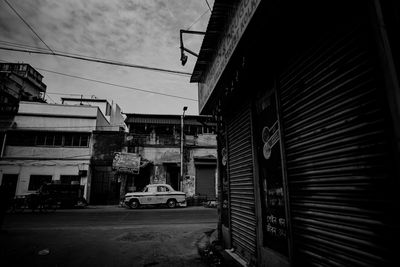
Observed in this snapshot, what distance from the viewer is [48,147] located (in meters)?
23.1

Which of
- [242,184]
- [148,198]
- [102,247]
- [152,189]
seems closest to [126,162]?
[152,189]

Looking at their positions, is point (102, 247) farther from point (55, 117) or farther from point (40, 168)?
point (55, 117)

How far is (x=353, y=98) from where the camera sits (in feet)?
6.82

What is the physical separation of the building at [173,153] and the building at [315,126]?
735 inches

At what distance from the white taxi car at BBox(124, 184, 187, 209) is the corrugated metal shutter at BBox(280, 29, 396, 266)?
1634 centimetres

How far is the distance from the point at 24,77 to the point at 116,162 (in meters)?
23.1

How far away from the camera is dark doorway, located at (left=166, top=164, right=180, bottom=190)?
24.0 meters

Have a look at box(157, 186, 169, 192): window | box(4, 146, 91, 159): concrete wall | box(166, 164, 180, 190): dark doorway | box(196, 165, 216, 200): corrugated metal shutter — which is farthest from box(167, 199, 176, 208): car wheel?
box(4, 146, 91, 159): concrete wall

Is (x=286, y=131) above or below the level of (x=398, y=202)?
above

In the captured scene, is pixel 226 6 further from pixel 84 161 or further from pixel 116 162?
pixel 84 161

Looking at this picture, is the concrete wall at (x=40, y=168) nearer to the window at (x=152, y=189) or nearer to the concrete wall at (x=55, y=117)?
the concrete wall at (x=55, y=117)

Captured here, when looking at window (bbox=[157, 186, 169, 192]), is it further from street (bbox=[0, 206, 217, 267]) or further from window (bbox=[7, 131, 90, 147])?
window (bbox=[7, 131, 90, 147])

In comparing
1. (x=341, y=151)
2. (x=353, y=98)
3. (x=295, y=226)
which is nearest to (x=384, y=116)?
(x=353, y=98)

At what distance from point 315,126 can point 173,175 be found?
22414 mm
